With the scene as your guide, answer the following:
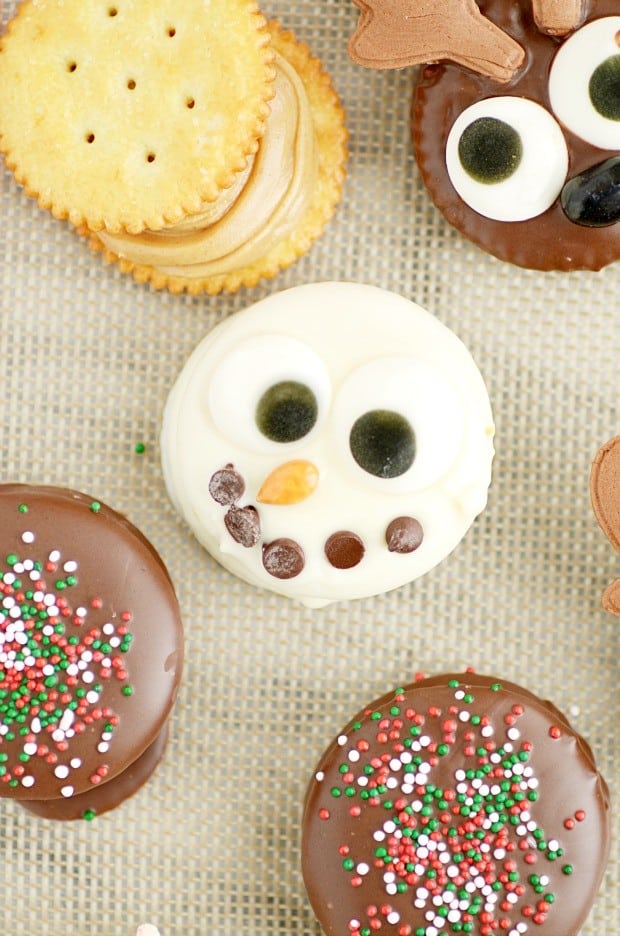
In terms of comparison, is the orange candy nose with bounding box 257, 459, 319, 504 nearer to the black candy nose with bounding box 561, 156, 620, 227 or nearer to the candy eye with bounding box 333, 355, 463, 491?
the candy eye with bounding box 333, 355, 463, 491

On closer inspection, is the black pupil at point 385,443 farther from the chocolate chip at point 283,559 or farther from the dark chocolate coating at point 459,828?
the dark chocolate coating at point 459,828

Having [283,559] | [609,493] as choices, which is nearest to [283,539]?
[283,559]

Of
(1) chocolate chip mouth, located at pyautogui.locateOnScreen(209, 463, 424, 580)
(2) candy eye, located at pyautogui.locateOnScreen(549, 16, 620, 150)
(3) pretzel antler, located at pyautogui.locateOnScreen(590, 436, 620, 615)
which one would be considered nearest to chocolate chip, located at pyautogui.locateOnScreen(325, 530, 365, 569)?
(1) chocolate chip mouth, located at pyautogui.locateOnScreen(209, 463, 424, 580)

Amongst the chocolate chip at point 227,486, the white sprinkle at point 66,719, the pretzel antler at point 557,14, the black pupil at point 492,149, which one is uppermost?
the pretzel antler at point 557,14

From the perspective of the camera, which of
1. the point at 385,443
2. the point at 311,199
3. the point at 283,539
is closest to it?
the point at 385,443

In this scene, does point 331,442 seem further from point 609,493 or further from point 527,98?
point 527,98

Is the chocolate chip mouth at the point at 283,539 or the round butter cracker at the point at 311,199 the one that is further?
the round butter cracker at the point at 311,199

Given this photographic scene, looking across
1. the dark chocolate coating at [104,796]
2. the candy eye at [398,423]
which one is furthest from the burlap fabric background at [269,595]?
the candy eye at [398,423]
